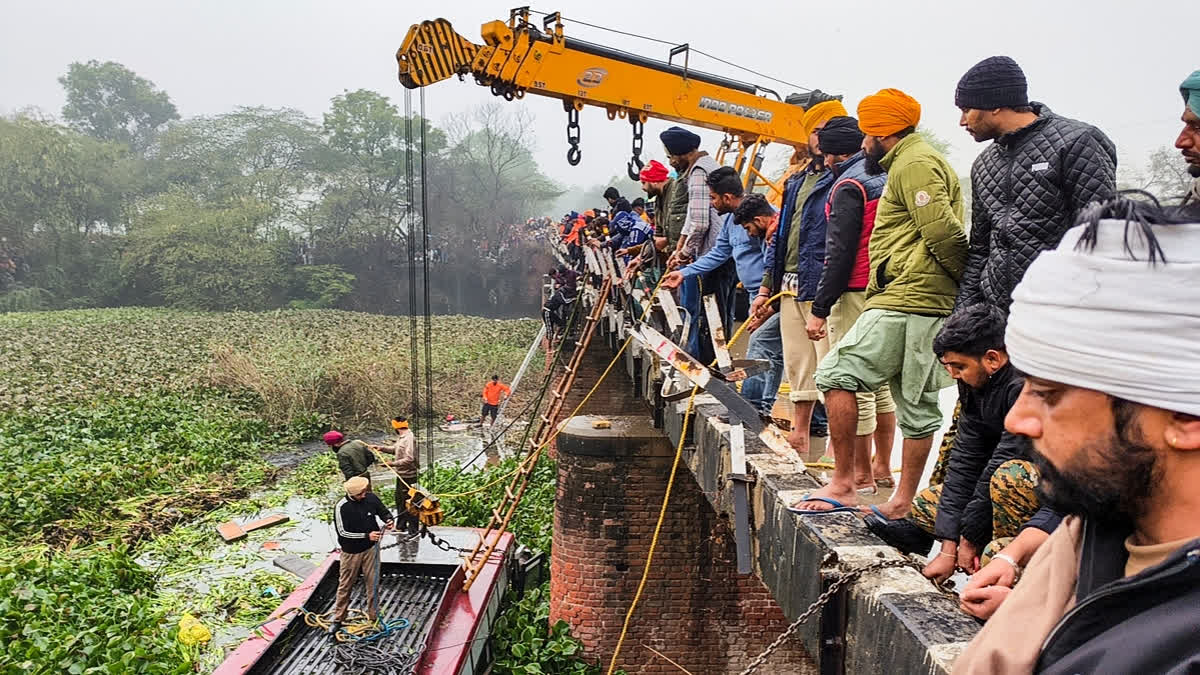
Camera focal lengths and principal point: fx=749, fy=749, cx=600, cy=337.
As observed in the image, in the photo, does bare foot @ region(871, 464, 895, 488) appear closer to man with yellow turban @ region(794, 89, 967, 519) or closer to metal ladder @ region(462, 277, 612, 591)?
man with yellow turban @ region(794, 89, 967, 519)

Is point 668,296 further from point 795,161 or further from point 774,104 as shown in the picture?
point 774,104

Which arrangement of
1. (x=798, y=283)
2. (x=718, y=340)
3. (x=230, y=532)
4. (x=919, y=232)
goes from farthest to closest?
(x=230, y=532), (x=798, y=283), (x=718, y=340), (x=919, y=232)

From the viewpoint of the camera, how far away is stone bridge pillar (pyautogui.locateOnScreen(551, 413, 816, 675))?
7273 mm

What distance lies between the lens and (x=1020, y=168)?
252 cm

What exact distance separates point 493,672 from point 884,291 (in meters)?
5.67

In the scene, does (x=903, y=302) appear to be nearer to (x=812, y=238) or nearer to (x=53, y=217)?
(x=812, y=238)

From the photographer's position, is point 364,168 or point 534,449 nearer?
point 534,449

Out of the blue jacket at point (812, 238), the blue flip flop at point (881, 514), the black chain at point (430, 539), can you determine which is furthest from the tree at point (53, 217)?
the blue flip flop at point (881, 514)

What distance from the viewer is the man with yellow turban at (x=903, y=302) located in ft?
9.58

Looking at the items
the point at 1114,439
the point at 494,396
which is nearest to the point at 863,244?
the point at 1114,439

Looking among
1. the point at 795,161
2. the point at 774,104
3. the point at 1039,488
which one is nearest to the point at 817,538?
the point at 1039,488

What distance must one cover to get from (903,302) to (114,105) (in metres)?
63.7

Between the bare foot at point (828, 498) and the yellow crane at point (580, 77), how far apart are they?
565 cm

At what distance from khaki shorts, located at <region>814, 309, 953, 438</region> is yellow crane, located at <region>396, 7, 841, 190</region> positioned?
5.45 metres
